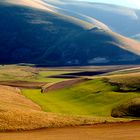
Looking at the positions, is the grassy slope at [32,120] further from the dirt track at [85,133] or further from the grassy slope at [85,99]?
the grassy slope at [85,99]

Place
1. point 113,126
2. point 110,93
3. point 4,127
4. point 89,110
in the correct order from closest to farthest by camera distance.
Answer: point 4,127 < point 113,126 < point 89,110 < point 110,93

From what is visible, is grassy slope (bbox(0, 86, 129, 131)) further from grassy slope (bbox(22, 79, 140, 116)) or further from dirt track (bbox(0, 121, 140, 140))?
grassy slope (bbox(22, 79, 140, 116))

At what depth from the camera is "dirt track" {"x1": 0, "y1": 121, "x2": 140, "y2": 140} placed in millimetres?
47625

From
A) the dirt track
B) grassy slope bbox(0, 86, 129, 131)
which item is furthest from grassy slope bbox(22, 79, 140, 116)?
the dirt track

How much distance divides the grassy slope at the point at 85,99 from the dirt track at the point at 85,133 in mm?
17880

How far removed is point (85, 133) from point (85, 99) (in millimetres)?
39744

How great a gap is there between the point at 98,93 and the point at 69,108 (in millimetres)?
14736

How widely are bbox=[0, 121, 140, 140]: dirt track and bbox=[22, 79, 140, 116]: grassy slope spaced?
17.9 m

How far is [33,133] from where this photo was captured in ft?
166

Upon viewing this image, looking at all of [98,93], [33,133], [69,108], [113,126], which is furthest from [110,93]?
[33,133]

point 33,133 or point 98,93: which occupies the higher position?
point 98,93

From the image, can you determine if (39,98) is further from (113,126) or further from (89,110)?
(113,126)

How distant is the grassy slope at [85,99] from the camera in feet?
255

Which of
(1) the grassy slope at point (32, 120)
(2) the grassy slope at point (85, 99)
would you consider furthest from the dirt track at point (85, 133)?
(2) the grassy slope at point (85, 99)
